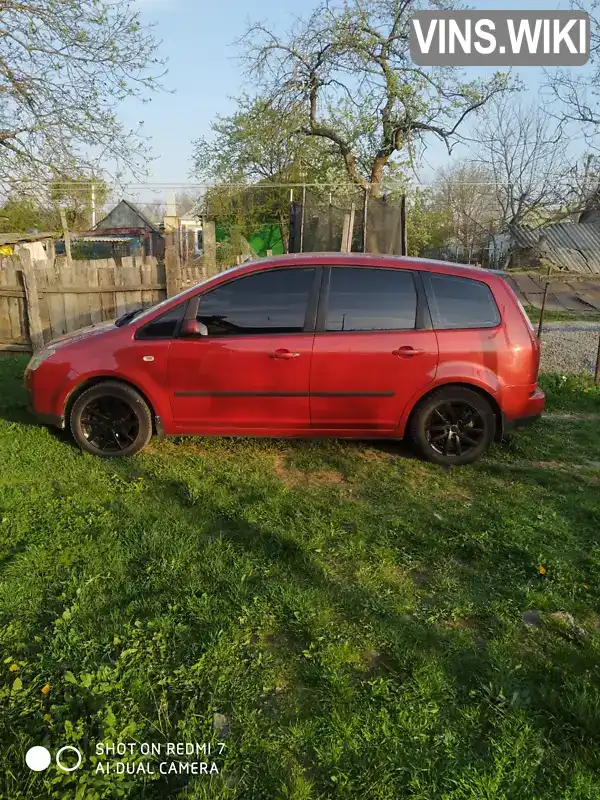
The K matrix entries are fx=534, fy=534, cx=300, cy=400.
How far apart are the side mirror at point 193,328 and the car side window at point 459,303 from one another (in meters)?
1.88

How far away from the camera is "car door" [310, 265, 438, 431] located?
14.3 ft

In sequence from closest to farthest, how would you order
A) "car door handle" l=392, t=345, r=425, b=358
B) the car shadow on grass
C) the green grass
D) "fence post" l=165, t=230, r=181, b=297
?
the car shadow on grass → "car door handle" l=392, t=345, r=425, b=358 → "fence post" l=165, t=230, r=181, b=297 → the green grass

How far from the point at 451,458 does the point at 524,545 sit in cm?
133

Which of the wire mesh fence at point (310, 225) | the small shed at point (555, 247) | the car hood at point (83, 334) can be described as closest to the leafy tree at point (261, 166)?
the wire mesh fence at point (310, 225)

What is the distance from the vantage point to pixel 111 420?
4570 millimetres

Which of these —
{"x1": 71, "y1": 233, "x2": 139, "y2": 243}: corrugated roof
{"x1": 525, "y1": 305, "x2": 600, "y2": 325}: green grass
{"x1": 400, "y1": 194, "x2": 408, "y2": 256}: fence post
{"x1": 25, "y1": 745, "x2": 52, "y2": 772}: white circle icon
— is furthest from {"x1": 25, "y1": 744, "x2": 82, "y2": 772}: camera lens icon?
{"x1": 71, "y1": 233, "x2": 139, "y2": 243}: corrugated roof

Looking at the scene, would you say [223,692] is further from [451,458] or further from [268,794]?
[451,458]

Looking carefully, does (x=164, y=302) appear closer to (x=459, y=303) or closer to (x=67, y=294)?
(x=459, y=303)

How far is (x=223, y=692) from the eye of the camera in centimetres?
219

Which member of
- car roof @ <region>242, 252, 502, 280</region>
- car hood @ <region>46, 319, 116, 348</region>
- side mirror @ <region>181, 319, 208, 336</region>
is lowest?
car hood @ <region>46, 319, 116, 348</region>

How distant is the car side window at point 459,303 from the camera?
4.43 metres

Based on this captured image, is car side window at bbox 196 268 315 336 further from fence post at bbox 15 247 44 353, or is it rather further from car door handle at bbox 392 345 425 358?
fence post at bbox 15 247 44 353

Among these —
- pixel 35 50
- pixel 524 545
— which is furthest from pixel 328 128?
pixel 524 545

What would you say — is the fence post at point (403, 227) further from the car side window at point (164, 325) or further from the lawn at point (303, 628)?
the lawn at point (303, 628)
